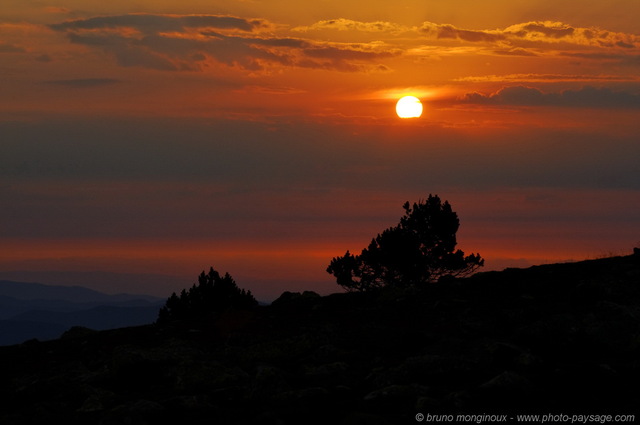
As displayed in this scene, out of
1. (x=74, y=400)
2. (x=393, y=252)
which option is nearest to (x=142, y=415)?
(x=74, y=400)

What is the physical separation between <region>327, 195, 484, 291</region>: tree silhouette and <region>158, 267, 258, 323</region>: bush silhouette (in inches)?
349

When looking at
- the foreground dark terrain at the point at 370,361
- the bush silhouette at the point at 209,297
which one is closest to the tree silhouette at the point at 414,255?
the bush silhouette at the point at 209,297

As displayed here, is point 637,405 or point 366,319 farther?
point 366,319

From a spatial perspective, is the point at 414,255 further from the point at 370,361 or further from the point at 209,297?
the point at 370,361

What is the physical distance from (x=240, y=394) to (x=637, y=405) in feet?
24.8

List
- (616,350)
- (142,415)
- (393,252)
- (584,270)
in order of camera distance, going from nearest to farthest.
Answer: (142,415) < (616,350) < (584,270) < (393,252)

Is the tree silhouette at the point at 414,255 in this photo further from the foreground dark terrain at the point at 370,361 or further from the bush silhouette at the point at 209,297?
the foreground dark terrain at the point at 370,361

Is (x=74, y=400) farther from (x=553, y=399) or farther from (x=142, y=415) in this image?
(x=553, y=399)

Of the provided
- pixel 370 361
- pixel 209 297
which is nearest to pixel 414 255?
pixel 209 297

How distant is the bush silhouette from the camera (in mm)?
46594

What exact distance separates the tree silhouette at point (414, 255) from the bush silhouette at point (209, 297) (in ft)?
29.1

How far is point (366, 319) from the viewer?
23.6m

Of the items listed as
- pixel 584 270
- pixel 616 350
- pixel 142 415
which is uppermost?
pixel 584 270

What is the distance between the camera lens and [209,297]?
159 feet
